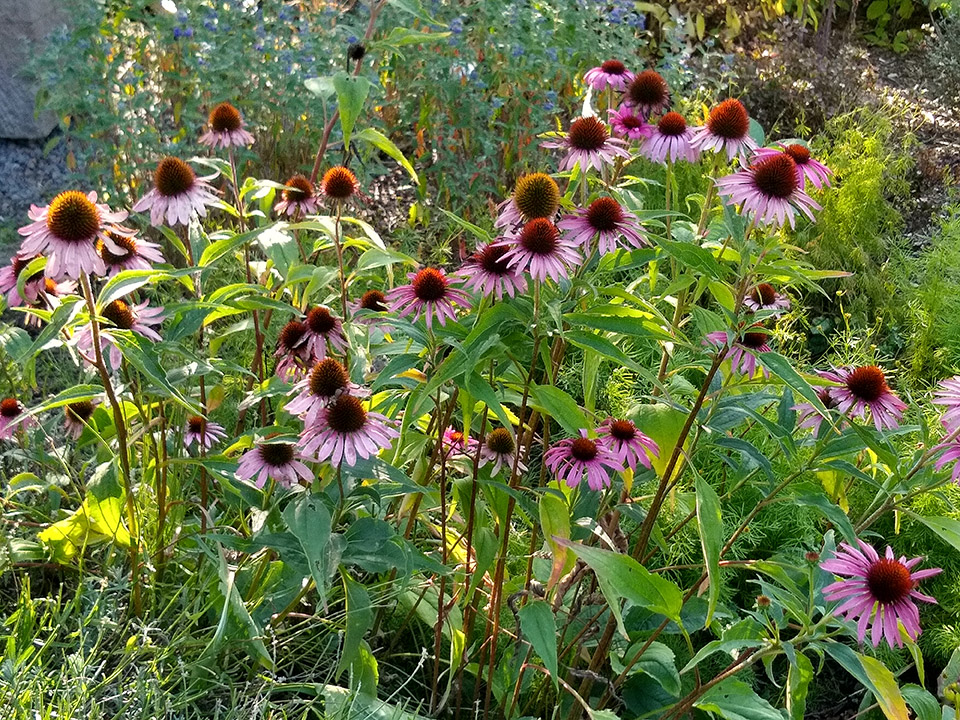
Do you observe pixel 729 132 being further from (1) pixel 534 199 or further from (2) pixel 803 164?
(1) pixel 534 199

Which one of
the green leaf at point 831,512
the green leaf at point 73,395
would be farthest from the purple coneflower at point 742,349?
the green leaf at point 73,395

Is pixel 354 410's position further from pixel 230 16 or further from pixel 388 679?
pixel 230 16

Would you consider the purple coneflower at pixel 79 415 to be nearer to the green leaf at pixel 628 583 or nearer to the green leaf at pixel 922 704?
the green leaf at pixel 628 583

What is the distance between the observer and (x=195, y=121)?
346cm

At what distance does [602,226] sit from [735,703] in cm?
76

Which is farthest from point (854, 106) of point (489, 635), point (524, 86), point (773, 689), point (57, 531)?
point (57, 531)

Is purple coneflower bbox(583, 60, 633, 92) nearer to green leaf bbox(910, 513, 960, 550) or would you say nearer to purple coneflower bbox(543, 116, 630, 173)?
purple coneflower bbox(543, 116, 630, 173)

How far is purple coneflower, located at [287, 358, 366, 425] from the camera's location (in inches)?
53.1

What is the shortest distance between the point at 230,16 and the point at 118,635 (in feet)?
8.39

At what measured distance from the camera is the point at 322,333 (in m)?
1.55

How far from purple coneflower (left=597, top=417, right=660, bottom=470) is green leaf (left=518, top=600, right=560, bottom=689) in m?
0.29

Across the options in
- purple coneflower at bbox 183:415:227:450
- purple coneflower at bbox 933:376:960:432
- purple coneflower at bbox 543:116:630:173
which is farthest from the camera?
purple coneflower at bbox 183:415:227:450

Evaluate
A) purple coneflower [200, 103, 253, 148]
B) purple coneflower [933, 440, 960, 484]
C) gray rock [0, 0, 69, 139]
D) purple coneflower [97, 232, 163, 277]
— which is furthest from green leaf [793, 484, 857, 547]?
gray rock [0, 0, 69, 139]

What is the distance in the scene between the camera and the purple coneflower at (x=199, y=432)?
180 cm
